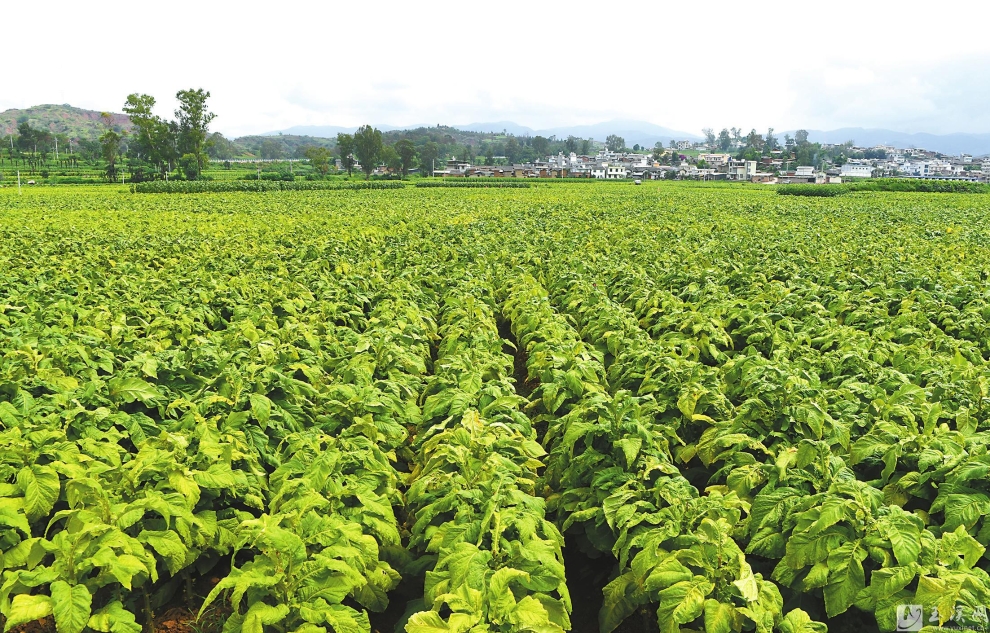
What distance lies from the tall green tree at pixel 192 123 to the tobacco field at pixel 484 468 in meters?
86.7

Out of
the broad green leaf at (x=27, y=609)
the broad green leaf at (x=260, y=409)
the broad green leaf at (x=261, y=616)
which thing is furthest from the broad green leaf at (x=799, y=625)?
the broad green leaf at (x=260, y=409)

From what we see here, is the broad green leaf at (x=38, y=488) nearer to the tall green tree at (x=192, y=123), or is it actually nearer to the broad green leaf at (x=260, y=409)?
the broad green leaf at (x=260, y=409)

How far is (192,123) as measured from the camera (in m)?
87.4

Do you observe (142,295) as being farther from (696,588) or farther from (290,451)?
(696,588)

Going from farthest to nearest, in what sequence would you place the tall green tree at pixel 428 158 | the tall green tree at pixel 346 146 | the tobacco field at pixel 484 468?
1. the tall green tree at pixel 428 158
2. the tall green tree at pixel 346 146
3. the tobacco field at pixel 484 468

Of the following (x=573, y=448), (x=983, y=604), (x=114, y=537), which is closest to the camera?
(x=983, y=604)

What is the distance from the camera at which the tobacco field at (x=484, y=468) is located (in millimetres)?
3539

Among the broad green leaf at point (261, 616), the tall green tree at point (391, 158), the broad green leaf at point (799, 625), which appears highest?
the tall green tree at point (391, 158)

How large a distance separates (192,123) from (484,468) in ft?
319

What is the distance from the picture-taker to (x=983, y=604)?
10.3 ft

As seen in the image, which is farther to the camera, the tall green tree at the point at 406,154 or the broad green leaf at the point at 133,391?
the tall green tree at the point at 406,154

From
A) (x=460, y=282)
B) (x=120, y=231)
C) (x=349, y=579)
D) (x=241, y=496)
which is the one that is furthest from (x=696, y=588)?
(x=120, y=231)

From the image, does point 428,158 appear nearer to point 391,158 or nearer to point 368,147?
point 391,158

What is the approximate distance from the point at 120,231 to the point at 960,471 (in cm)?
2501
